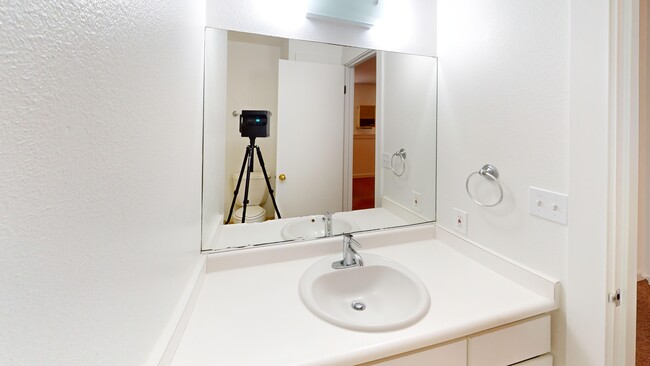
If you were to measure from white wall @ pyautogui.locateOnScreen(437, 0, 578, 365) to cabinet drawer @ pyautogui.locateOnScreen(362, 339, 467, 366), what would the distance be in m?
0.40

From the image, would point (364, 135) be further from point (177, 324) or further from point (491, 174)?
point (177, 324)

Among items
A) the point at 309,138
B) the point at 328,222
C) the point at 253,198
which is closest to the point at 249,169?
the point at 253,198

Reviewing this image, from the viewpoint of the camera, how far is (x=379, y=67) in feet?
4.53

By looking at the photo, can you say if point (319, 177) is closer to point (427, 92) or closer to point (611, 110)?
point (427, 92)

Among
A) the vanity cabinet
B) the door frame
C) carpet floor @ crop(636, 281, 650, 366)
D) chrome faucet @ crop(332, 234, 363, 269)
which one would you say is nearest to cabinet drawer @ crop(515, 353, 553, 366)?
the vanity cabinet

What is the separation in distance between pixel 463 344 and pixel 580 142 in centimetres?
69

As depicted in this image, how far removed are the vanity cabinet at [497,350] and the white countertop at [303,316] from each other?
0.04m

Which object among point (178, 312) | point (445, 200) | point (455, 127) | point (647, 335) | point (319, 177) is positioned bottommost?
point (647, 335)

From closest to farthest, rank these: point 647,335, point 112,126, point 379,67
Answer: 1. point 112,126
2. point 379,67
3. point 647,335

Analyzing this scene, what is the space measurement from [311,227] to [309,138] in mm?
432

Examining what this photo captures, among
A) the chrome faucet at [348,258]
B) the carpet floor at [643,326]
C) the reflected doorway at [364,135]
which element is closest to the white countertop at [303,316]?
the chrome faucet at [348,258]

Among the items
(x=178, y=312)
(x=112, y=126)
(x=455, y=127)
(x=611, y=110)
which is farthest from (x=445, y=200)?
(x=112, y=126)

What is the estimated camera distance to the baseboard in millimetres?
584

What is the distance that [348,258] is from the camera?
115cm
